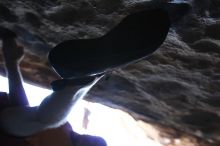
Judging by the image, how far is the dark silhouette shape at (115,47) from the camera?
1.49 metres

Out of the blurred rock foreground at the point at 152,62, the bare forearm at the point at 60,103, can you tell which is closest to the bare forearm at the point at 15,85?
the blurred rock foreground at the point at 152,62

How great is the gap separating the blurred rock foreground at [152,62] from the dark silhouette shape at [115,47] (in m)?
0.27

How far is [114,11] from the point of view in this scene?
1926 millimetres

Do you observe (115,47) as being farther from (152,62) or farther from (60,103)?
(152,62)

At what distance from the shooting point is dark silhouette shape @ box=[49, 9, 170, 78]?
1.49m

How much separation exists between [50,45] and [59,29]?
327 millimetres

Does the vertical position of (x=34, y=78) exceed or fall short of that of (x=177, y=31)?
it falls short

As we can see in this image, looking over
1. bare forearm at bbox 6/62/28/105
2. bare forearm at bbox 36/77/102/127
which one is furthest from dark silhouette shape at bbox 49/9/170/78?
bare forearm at bbox 6/62/28/105

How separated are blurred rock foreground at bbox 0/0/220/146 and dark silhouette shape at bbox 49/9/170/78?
0.27 m

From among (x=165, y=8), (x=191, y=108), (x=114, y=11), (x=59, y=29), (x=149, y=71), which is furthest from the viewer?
(x=191, y=108)

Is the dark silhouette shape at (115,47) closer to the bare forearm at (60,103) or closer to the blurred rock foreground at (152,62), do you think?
the bare forearm at (60,103)

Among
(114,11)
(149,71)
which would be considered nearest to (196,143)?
(149,71)

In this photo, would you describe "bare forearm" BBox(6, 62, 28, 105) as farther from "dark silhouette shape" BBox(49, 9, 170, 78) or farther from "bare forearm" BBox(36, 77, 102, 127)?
"dark silhouette shape" BBox(49, 9, 170, 78)

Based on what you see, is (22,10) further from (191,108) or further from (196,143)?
(196,143)
